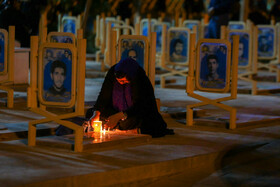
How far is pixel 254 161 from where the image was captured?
25.7 feet

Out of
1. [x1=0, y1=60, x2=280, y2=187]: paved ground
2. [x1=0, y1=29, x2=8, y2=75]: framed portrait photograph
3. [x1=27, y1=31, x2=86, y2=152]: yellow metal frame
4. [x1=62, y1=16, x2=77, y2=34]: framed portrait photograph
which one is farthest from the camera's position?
[x1=62, y1=16, x2=77, y2=34]: framed portrait photograph

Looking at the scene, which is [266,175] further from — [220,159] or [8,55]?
[8,55]

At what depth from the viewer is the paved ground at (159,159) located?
20.9 ft

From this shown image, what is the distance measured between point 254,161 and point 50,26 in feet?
55.2

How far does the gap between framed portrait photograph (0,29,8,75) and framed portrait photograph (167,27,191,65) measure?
17.8ft

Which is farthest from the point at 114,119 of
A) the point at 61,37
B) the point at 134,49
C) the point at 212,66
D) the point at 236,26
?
the point at 236,26

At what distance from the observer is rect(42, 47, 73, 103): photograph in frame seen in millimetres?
7514

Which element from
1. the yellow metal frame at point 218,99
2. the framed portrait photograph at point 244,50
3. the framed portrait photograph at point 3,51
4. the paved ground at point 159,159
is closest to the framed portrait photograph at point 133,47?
the yellow metal frame at point 218,99

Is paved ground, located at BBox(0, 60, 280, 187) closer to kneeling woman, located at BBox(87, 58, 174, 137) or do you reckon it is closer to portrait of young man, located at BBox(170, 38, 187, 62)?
kneeling woman, located at BBox(87, 58, 174, 137)

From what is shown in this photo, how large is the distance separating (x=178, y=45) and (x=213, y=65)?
17.8 ft

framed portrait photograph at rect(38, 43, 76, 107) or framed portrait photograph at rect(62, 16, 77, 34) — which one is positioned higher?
framed portrait photograph at rect(62, 16, 77, 34)

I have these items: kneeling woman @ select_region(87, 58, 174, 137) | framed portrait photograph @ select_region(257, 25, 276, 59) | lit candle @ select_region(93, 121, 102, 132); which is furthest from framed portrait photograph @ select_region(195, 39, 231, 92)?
framed portrait photograph @ select_region(257, 25, 276, 59)

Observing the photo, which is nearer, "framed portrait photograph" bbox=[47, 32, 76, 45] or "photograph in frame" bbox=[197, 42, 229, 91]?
"photograph in frame" bbox=[197, 42, 229, 91]

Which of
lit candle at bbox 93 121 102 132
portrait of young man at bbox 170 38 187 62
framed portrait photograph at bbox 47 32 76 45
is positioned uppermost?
framed portrait photograph at bbox 47 32 76 45
